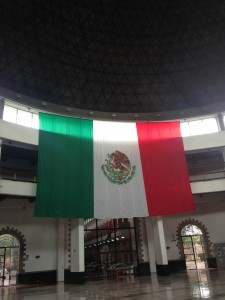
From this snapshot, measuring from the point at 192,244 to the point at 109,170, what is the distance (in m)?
11.2

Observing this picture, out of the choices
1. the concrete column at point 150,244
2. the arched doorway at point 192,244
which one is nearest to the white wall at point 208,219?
the arched doorway at point 192,244

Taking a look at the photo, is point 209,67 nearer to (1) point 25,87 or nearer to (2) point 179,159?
(2) point 179,159

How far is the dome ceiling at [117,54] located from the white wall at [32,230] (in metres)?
8.77

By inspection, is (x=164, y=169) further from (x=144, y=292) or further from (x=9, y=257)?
(x=9, y=257)

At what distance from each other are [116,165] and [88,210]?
4329 millimetres

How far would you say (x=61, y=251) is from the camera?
72.4 ft

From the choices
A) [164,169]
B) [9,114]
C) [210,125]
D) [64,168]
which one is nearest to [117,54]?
[9,114]

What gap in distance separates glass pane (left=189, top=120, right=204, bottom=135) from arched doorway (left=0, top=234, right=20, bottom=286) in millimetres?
17964

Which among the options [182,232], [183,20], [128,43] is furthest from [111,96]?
[182,232]

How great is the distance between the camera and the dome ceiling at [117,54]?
20625mm

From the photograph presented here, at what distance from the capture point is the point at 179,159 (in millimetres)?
23156

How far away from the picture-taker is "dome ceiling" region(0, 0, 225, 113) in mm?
20625

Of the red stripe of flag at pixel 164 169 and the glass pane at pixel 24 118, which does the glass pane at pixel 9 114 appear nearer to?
the glass pane at pixel 24 118

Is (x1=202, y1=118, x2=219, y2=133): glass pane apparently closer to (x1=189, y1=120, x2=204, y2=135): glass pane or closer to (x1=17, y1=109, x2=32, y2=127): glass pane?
(x1=189, y1=120, x2=204, y2=135): glass pane
